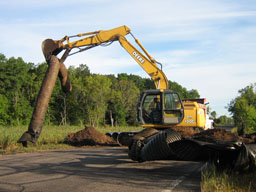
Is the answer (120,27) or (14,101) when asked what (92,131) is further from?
(14,101)

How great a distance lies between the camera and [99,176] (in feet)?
23.2

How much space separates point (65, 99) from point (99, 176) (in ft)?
209

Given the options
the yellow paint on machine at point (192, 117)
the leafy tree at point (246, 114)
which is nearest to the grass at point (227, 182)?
the yellow paint on machine at point (192, 117)

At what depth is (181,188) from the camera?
582cm

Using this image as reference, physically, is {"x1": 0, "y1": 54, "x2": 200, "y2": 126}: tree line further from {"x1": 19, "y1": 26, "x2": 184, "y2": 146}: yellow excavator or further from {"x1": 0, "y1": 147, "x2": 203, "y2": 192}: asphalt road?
{"x1": 0, "y1": 147, "x2": 203, "y2": 192}: asphalt road

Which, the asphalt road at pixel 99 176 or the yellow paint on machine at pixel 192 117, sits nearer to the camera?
the asphalt road at pixel 99 176

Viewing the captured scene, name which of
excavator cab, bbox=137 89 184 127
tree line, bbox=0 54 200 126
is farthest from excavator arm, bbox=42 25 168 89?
tree line, bbox=0 54 200 126

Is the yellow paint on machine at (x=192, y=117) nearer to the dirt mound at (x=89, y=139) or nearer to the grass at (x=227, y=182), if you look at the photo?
the dirt mound at (x=89, y=139)

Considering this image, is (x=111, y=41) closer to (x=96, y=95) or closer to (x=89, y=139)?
(x=89, y=139)

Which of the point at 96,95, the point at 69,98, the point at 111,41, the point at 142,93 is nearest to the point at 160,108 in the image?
the point at 142,93

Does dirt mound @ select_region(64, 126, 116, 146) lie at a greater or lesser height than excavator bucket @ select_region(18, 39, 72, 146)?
lesser

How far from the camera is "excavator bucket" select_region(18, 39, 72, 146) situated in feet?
46.9

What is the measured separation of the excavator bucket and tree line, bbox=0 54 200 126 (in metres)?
38.9

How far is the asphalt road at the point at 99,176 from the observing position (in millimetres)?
5969
